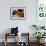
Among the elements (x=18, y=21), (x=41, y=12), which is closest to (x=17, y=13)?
(x=18, y=21)

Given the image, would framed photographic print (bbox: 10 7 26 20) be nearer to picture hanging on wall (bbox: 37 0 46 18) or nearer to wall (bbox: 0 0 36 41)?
wall (bbox: 0 0 36 41)

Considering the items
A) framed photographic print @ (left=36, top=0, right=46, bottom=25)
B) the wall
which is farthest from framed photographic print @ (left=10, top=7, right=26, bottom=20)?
framed photographic print @ (left=36, top=0, right=46, bottom=25)

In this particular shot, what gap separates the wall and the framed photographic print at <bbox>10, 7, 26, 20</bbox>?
5.8 inches

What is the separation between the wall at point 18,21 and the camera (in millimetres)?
8016

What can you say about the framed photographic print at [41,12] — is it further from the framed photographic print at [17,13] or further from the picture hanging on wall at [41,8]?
the framed photographic print at [17,13]

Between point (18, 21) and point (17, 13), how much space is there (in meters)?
0.40

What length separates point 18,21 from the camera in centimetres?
808

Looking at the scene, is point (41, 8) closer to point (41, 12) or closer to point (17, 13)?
point (41, 12)

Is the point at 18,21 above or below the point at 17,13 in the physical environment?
below

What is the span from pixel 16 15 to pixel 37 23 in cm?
110

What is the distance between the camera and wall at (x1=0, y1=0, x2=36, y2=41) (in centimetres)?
802

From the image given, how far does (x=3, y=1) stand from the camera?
8.00 metres

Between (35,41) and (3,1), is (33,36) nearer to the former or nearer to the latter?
(35,41)

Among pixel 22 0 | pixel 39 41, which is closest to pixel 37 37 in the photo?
pixel 39 41
